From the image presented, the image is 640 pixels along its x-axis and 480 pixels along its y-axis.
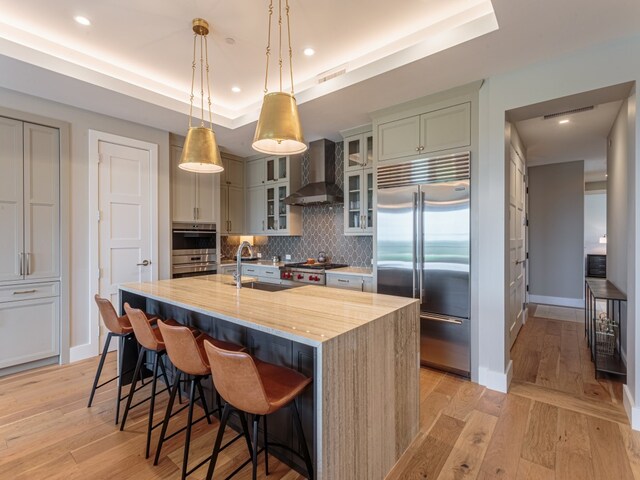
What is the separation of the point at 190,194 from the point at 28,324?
7.65 feet

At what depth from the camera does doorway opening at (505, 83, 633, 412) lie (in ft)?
9.07

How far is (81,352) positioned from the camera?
3455 millimetres

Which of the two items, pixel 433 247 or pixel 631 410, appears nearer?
pixel 631 410

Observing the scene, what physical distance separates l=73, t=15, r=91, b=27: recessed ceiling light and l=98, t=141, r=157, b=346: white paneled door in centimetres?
139

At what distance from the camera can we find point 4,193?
3016mm

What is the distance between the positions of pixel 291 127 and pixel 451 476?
2184 mm

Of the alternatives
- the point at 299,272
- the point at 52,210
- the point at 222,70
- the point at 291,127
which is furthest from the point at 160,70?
the point at 299,272

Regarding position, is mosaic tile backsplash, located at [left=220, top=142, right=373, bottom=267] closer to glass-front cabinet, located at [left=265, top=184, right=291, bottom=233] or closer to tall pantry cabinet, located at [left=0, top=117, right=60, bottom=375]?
glass-front cabinet, located at [left=265, top=184, right=291, bottom=233]

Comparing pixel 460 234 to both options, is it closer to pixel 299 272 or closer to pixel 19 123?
pixel 299 272

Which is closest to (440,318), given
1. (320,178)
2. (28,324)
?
(320,178)

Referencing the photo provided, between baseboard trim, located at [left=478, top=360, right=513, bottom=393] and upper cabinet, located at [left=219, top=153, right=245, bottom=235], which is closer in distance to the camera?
baseboard trim, located at [left=478, top=360, right=513, bottom=393]

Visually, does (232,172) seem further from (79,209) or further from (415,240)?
(415,240)

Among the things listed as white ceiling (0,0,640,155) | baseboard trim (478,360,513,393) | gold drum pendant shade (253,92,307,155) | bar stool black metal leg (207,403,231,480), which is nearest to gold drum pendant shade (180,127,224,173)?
gold drum pendant shade (253,92,307,155)

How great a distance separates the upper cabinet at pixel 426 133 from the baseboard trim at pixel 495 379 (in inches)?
80.4
